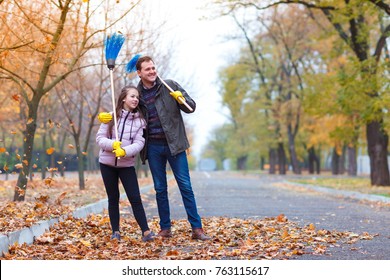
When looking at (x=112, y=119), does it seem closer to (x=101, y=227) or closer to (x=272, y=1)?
(x=101, y=227)

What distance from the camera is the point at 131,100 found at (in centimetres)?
897

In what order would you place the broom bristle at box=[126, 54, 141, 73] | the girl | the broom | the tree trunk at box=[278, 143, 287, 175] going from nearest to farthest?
A: the girl, the broom, the broom bristle at box=[126, 54, 141, 73], the tree trunk at box=[278, 143, 287, 175]

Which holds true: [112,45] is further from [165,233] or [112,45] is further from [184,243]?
[184,243]

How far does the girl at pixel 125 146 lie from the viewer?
8931 millimetres

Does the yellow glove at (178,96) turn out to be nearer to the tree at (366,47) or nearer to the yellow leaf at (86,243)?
the yellow leaf at (86,243)

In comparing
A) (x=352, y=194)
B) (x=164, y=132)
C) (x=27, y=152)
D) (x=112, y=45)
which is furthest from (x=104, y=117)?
(x=352, y=194)

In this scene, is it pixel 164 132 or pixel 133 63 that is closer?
pixel 164 132

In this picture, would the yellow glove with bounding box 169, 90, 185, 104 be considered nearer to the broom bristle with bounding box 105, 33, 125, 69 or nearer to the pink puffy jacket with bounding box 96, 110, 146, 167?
the pink puffy jacket with bounding box 96, 110, 146, 167

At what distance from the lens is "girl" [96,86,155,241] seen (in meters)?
8.93

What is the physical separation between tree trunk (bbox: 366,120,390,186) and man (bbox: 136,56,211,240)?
19144 mm

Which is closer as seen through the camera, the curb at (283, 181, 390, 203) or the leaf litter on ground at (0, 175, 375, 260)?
the leaf litter on ground at (0, 175, 375, 260)

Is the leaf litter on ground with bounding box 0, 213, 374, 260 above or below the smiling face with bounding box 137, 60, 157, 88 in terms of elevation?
below

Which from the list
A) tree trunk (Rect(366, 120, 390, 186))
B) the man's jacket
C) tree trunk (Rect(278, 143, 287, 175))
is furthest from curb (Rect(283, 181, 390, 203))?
tree trunk (Rect(278, 143, 287, 175))

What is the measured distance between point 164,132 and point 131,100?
58 cm
